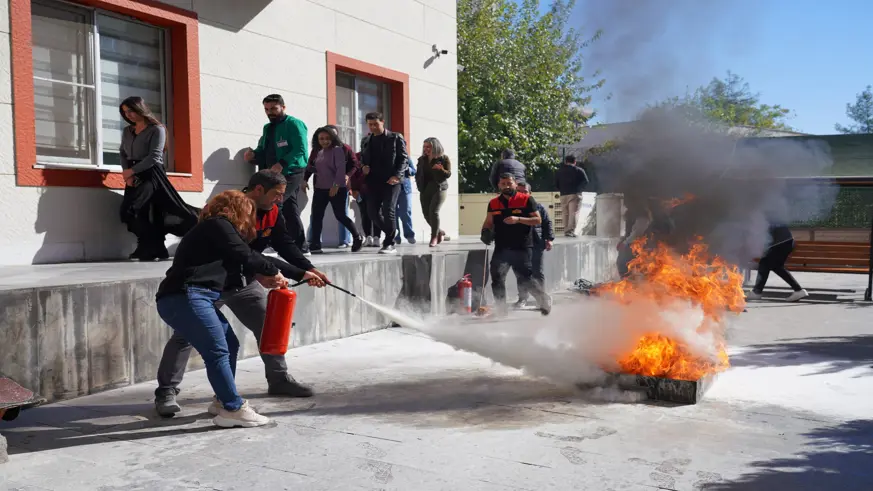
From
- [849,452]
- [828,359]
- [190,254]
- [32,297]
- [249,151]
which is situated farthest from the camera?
[249,151]

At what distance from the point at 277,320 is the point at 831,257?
11.5 m

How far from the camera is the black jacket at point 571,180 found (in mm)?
15016

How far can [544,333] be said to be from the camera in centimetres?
738

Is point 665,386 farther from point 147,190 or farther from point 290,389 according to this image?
point 147,190

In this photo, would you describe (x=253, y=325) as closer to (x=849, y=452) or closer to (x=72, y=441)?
(x=72, y=441)

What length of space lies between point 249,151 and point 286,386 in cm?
497

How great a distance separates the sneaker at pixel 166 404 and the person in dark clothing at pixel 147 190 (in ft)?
10.8

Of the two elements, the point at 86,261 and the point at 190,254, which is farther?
the point at 86,261

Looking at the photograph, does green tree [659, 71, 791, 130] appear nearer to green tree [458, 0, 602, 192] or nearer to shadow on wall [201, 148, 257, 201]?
shadow on wall [201, 148, 257, 201]

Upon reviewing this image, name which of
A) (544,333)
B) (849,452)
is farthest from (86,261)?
(849,452)

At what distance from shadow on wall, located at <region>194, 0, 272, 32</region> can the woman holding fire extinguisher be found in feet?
17.3

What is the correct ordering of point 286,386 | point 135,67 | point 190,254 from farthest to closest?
point 135,67 < point 286,386 < point 190,254

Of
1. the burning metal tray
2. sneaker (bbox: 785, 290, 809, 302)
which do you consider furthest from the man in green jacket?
sneaker (bbox: 785, 290, 809, 302)

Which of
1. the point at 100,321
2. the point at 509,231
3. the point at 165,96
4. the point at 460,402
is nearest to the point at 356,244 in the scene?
the point at 509,231
